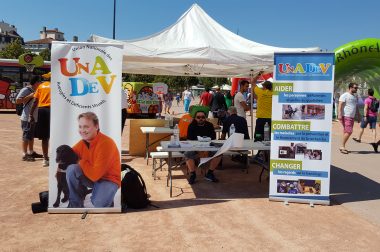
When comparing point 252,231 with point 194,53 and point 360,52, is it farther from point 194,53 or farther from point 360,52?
point 360,52

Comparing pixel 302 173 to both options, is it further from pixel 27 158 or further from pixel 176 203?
pixel 27 158

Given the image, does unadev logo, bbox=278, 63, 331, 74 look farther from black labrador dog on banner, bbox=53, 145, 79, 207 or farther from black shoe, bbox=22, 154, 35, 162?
black shoe, bbox=22, 154, 35, 162

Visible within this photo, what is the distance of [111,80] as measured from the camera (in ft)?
16.4

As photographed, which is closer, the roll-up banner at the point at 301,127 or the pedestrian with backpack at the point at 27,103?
the roll-up banner at the point at 301,127

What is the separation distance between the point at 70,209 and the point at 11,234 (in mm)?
864

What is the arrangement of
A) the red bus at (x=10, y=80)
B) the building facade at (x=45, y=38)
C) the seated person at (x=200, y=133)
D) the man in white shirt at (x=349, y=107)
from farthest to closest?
1. the building facade at (x=45, y=38)
2. the red bus at (x=10, y=80)
3. the man in white shirt at (x=349, y=107)
4. the seated person at (x=200, y=133)

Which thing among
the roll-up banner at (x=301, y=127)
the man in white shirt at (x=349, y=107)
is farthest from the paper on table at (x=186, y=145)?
the man in white shirt at (x=349, y=107)

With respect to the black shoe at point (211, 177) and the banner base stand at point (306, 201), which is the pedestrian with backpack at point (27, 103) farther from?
the banner base stand at point (306, 201)

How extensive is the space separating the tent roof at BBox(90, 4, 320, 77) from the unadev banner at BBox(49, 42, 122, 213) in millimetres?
1946

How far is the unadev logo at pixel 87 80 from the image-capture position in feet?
16.2

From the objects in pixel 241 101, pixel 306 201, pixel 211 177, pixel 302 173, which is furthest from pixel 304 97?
pixel 241 101

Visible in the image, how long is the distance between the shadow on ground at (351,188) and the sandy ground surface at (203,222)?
2 cm

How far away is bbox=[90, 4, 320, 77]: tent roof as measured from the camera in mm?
6918

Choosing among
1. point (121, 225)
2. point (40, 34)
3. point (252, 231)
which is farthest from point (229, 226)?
point (40, 34)
